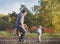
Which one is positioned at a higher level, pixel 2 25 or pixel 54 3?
pixel 54 3

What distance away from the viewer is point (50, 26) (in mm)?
39938

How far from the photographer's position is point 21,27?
1250 centimetres

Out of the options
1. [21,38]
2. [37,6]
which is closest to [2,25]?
[37,6]

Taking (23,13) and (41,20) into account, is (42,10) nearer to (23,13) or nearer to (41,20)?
(41,20)

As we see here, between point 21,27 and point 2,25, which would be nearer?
point 21,27

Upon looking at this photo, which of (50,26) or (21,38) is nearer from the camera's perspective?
(21,38)

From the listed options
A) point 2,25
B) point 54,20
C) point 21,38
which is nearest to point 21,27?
point 21,38

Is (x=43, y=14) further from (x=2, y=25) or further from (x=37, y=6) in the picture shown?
(x=2, y=25)

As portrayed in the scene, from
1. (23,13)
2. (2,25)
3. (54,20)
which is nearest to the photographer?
(23,13)

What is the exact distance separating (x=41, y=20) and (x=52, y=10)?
2.35 m

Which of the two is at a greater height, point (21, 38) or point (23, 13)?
point (23, 13)

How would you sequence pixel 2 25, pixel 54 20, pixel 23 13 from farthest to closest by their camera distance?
1. pixel 2 25
2. pixel 54 20
3. pixel 23 13

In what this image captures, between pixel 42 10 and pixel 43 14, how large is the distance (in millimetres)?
653

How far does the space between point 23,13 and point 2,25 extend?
40.7 metres
